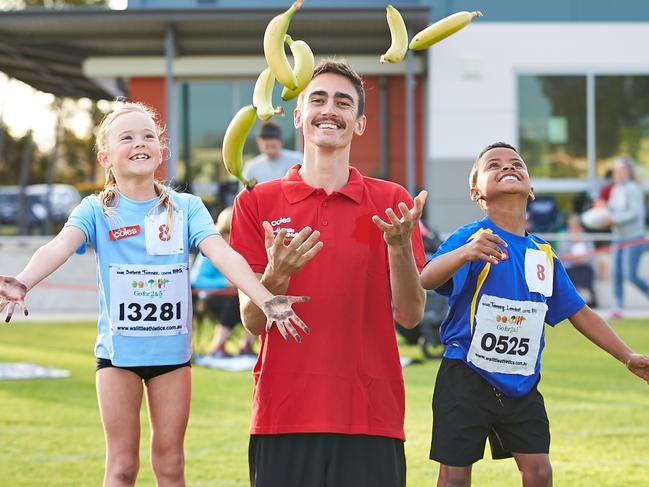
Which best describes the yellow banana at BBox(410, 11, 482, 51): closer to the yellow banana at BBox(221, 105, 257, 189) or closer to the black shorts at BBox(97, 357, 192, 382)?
the yellow banana at BBox(221, 105, 257, 189)

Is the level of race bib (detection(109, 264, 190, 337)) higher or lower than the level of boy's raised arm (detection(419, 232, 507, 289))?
lower

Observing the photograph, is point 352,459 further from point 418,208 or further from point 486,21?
point 486,21

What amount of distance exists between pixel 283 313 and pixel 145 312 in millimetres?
1105

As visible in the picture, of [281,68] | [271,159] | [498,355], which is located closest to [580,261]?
[271,159]

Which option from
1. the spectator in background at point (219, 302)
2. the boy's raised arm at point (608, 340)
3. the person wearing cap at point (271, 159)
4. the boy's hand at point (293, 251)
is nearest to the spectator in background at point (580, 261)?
the spectator in background at point (219, 302)

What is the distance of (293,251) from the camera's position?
3.44 m

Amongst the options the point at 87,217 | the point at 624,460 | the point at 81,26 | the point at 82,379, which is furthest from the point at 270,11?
the point at 87,217

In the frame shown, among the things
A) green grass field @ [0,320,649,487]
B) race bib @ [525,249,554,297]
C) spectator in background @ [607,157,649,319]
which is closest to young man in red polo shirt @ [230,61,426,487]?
race bib @ [525,249,554,297]

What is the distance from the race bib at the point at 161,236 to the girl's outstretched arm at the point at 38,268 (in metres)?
0.26

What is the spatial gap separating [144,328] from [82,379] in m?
5.92

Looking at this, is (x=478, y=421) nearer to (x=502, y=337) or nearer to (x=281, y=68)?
(x=502, y=337)

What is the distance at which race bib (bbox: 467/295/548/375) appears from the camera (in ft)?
14.5

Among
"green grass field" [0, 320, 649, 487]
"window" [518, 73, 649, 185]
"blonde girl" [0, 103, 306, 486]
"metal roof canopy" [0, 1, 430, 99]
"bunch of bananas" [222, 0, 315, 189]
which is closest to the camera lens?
"bunch of bananas" [222, 0, 315, 189]

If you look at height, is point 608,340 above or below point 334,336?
below
